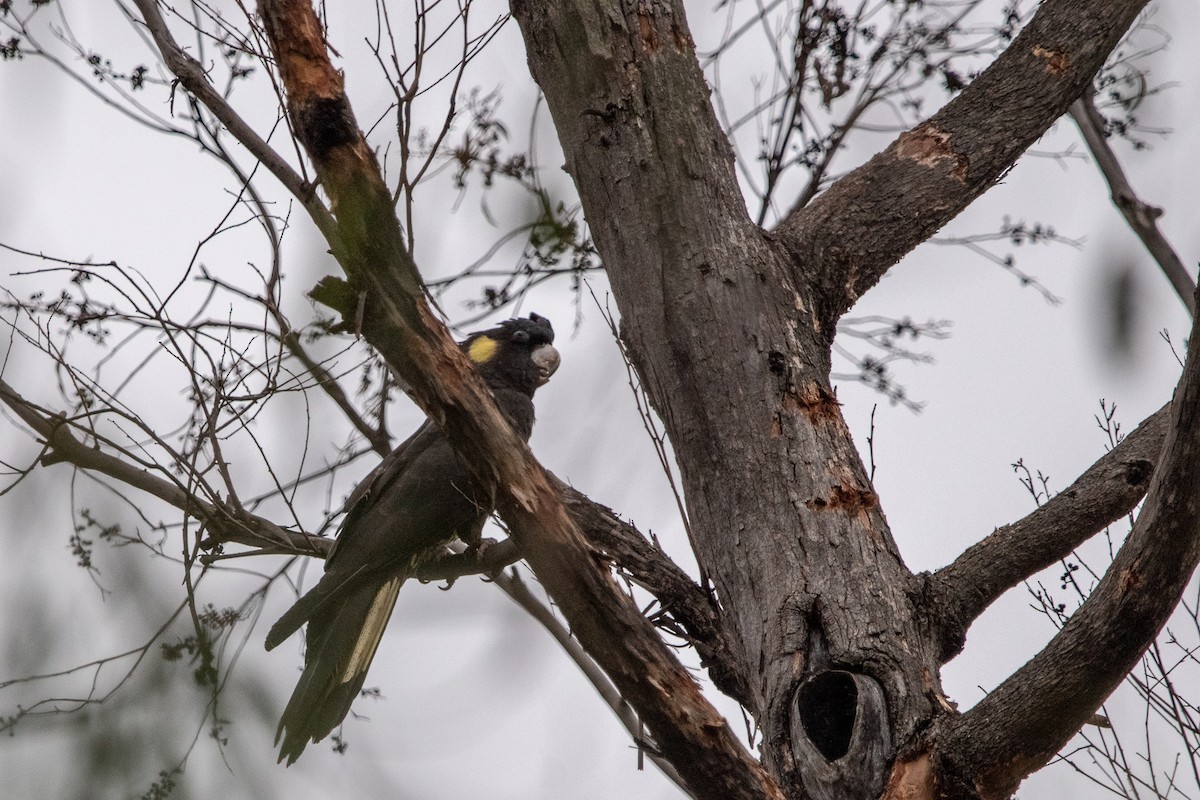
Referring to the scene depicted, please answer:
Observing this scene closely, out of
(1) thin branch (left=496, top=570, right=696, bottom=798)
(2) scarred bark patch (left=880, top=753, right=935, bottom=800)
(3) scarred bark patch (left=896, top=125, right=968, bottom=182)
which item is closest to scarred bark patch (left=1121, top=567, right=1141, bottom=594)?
(2) scarred bark patch (left=880, top=753, right=935, bottom=800)

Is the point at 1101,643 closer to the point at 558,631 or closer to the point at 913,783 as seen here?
the point at 913,783

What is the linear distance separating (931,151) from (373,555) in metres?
2.42

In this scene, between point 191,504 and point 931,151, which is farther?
Answer: point 931,151

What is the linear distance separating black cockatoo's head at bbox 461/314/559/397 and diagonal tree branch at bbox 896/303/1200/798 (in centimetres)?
306

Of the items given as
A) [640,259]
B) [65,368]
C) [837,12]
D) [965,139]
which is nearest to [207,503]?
[65,368]

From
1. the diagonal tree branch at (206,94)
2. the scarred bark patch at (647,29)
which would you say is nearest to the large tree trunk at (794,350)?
the scarred bark patch at (647,29)

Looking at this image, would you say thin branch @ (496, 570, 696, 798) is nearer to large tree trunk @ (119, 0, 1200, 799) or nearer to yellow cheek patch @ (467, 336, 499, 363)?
large tree trunk @ (119, 0, 1200, 799)

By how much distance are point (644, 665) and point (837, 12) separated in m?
3.25

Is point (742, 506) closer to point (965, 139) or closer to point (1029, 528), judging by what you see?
point (1029, 528)

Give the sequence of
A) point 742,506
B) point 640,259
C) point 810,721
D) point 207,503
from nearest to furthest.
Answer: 1. point 810,721
2. point 742,506
3. point 640,259
4. point 207,503

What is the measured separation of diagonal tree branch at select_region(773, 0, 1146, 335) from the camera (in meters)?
3.19

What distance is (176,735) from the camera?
119 cm

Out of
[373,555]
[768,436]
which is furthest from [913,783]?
[373,555]

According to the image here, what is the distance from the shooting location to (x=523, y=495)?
2061 millimetres
